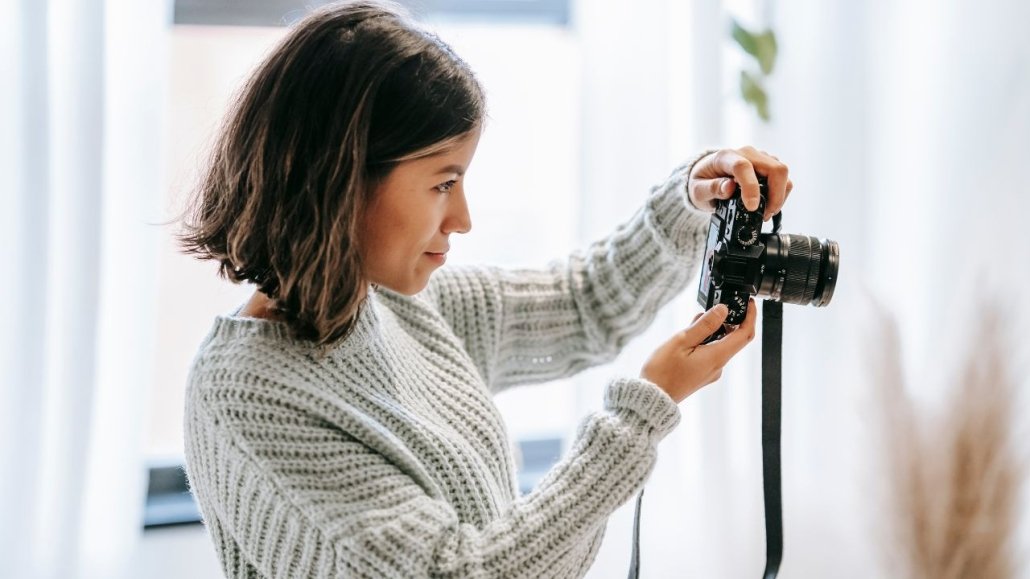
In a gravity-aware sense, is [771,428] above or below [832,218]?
below

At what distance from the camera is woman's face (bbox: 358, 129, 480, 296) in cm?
74

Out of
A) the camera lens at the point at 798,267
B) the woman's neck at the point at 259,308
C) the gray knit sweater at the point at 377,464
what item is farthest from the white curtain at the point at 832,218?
the woman's neck at the point at 259,308

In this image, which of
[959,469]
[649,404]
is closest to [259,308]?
[649,404]

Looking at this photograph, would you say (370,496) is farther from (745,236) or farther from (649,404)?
(745,236)

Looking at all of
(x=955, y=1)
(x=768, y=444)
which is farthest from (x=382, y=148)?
(x=955, y=1)

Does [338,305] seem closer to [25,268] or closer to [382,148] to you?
[382,148]

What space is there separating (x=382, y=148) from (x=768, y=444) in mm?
470

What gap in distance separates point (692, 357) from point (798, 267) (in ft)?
0.43

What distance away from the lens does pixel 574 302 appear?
1008mm

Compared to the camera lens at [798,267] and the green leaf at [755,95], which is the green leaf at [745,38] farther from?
the camera lens at [798,267]

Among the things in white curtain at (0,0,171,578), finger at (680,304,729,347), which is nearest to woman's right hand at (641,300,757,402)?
finger at (680,304,729,347)

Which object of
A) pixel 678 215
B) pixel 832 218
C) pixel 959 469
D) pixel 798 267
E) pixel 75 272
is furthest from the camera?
pixel 832 218

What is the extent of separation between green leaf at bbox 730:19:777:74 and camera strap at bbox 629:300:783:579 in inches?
24.0

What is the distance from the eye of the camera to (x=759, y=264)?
785 mm
